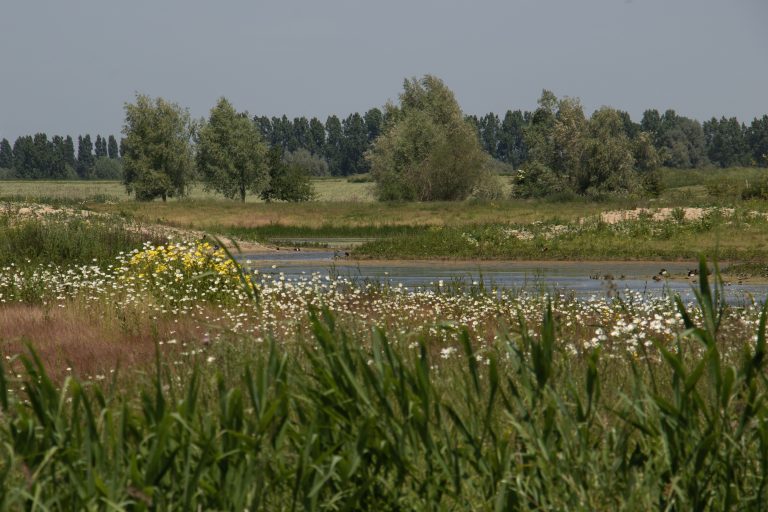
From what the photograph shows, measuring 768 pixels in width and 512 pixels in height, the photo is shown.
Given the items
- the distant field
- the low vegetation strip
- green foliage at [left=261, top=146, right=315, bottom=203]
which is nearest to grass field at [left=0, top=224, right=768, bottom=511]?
the low vegetation strip

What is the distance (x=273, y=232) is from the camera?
50781mm

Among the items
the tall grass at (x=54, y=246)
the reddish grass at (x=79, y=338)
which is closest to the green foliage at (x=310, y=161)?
the tall grass at (x=54, y=246)

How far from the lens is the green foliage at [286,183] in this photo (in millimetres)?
92812

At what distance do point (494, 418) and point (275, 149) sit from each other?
9443 centimetres

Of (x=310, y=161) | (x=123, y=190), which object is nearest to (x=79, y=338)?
(x=123, y=190)

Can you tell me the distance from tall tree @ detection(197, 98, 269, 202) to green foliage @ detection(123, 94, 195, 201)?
1.91m

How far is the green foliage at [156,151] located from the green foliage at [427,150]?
1871 cm

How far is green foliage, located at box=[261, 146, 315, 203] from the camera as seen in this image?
9281cm

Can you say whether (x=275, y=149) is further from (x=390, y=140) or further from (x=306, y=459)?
(x=306, y=459)

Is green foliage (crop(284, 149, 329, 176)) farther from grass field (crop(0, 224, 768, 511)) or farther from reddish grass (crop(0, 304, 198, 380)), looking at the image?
grass field (crop(0, 224, 768, 511))

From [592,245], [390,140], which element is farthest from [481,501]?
[390,140]

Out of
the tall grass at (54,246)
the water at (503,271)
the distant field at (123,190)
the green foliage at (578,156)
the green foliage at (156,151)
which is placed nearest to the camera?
the tall grass at (54,246)

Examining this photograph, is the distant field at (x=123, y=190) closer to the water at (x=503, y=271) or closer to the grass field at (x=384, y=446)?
the water at (x=503, y=271)

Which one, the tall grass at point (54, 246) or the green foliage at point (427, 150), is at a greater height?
the green foliage at point (427, 150)
